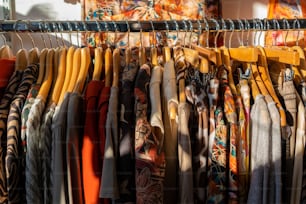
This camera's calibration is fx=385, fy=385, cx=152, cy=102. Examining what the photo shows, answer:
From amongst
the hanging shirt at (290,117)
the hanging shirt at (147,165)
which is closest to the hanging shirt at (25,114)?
the hanging shirt at (147,165)

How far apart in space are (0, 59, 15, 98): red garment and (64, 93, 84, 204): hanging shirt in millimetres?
173

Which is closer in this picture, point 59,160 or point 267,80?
point 59,160

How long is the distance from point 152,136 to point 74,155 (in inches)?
6.2

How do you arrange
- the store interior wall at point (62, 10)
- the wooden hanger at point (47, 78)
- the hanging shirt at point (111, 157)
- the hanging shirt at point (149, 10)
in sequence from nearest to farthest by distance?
the hanging shirt at point (111, 157) → the wooden hanger at point (47, 78) → the hanging shirt at point (149, 10) → the store interior wall at point (62, 10)

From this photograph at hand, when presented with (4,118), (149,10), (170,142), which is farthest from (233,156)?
(149,10)

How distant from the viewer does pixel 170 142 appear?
0.78 meters

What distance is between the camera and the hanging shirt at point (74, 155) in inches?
29.7

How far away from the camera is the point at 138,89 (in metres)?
0.80

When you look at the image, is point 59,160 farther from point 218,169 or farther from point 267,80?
point 267,80

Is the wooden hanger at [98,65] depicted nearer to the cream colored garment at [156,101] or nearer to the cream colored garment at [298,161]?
the cream colored garment at [156,101]

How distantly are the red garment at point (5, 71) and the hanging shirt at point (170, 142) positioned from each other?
351 mm

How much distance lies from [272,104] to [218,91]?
0.12 m

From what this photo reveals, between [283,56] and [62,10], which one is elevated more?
[62,10]

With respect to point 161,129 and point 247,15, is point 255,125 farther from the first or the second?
point 247,15
